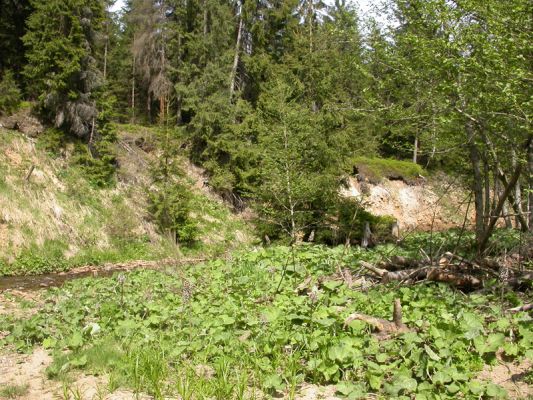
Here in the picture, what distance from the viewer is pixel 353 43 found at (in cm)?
1068

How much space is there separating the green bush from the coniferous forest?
6 cm

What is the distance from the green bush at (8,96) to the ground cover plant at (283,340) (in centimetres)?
1648

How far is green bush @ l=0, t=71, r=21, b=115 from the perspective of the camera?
2089cm

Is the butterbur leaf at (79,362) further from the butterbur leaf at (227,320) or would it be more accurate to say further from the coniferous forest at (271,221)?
the butterbur leaf at (227,320)

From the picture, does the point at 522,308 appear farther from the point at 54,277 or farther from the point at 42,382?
the point at 54,277

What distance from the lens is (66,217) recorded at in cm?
1892

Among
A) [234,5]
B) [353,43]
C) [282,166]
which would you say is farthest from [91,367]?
[234,5]

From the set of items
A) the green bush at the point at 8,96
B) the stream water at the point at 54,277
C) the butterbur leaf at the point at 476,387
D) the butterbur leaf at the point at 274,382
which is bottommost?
the stream water at the point at 54,277

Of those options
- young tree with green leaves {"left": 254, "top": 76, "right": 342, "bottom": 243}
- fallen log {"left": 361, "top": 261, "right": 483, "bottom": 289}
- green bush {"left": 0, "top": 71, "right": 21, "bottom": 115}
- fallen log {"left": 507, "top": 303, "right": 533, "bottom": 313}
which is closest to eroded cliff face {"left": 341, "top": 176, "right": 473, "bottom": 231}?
young tree with green leaves {"left": 254, "top": 76, "right": 342, "bottom": 243}

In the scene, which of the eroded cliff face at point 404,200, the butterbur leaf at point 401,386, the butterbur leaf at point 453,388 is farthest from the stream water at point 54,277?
the eroded cliff face at point 404,200

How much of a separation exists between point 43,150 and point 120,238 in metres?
5.32

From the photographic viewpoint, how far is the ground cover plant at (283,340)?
13.6 ft

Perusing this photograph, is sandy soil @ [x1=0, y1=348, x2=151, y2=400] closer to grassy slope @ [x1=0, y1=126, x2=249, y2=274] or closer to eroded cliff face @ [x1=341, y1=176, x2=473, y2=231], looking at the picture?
grassy slope @ [x1=0, y1=126, x2=249, y2=274]

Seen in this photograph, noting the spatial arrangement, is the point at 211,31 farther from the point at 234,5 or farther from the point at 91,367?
the point at 91,367
